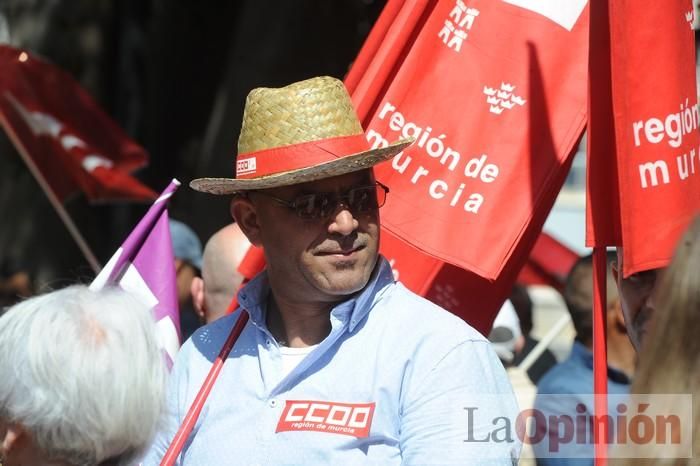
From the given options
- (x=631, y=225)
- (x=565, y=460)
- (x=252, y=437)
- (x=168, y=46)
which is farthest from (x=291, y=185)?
(x=168, y=46)

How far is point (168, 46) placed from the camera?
8.75 meters

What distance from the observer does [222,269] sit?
4812mm

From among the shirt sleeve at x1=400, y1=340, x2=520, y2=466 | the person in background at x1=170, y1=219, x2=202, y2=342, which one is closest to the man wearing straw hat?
the shirt sleeve at x1=400, y1=340, x2=520, y2=466

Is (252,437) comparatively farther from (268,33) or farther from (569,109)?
(268,33)

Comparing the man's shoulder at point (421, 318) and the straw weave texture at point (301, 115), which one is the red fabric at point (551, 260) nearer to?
the straw weave texture at point (301, 115)

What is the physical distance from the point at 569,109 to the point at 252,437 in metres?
1.39

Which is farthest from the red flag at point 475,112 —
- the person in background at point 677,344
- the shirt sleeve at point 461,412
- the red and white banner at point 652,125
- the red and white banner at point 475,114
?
the person in background at point 677,344

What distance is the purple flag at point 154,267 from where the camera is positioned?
165 inches

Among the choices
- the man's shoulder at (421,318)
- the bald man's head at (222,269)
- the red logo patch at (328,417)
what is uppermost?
the man's shoulder at (421,318)

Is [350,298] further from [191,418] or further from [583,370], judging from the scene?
[583,370]

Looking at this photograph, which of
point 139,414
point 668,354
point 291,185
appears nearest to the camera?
point 668,354

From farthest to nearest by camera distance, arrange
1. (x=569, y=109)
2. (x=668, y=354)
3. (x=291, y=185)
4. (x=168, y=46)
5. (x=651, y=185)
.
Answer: (x=168, y=46) < (x=569, y=109) < (x=291, y=185) < (x=651, y=185) < (x=668, y=354)

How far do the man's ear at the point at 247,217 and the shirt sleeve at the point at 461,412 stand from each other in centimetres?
78

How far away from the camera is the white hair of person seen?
253 cm
